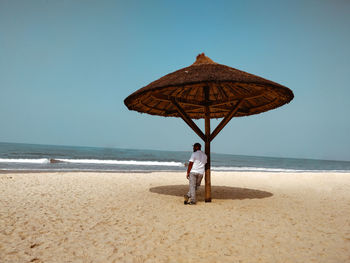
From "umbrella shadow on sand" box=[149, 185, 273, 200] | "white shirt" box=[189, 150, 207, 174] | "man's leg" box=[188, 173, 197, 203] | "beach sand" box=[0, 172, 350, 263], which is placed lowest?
"umbrella shadow on sand" box=[149, 185, 273, 200]

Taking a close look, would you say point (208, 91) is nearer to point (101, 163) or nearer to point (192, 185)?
point (192, 185)

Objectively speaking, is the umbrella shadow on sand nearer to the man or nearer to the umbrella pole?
the umbrella pole

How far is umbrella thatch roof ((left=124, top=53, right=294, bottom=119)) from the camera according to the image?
5.56 m

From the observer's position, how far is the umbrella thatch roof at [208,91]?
556cm

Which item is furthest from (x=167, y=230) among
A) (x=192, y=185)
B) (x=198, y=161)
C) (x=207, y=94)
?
(x=207, y=94)

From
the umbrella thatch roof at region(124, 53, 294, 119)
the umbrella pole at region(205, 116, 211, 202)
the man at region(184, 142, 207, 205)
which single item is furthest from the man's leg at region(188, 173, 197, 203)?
the umbrella thatch roof at region(124, 53, 294, 119)

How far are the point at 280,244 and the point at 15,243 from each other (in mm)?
3773

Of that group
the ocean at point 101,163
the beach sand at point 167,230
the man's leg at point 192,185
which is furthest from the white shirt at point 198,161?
the ocean at point 101,163

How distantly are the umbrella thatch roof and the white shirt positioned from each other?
1577 mm

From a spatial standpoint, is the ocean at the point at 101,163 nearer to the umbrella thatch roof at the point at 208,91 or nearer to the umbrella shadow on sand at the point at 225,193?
the umbrella shadow on sand at the point at 225,193

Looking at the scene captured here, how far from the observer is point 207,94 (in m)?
6.76

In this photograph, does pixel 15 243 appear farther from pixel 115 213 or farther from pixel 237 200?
pixel 237 200

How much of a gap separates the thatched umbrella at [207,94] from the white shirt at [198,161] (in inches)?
13.5

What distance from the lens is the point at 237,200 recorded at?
6840 mm
